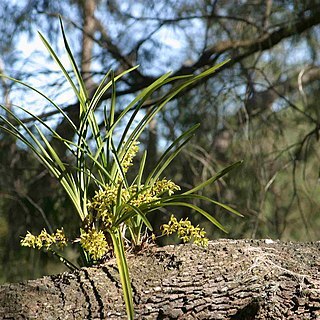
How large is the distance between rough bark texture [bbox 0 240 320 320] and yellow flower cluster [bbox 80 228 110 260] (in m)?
0.03

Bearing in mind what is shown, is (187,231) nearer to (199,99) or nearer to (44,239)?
(44,239)

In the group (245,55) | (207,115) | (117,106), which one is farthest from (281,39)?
(117,106)

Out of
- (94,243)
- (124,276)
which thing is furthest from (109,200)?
(124,276)

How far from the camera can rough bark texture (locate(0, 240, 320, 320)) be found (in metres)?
1.05

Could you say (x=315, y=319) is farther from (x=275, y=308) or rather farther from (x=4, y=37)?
(x=4, y=37)

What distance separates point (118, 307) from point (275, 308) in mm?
240

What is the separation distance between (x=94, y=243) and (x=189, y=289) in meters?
0.19

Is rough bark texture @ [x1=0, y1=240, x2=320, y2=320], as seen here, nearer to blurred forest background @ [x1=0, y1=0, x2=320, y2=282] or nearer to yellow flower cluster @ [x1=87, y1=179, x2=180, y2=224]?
yellow flower cluster @ [x1=87, y1=179, x2=180, y2=224]

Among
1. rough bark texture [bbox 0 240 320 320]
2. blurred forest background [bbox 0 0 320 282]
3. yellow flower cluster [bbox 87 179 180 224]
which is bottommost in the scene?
rough bark texture [bbox 0 240 320 320]

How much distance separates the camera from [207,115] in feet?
10.7

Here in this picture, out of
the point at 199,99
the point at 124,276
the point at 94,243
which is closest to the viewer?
the point at 124,276

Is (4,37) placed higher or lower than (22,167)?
higher

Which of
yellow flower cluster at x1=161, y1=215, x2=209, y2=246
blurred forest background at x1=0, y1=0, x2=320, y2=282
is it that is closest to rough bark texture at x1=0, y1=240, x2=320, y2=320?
yellow flower cluster at x1=161, y1=215, x2=209, y2=246

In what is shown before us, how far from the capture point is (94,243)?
115cm
